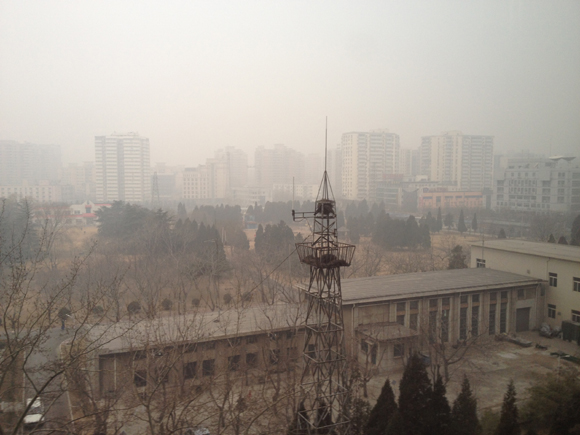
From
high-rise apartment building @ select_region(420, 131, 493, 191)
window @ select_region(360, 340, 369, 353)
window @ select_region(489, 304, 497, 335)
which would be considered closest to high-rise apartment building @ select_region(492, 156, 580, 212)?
window @ select_region(489, 304, 497, 335)

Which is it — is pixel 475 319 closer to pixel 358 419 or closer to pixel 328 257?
pixel 358 419

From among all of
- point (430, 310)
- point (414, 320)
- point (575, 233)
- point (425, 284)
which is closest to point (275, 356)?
point (414, 320)

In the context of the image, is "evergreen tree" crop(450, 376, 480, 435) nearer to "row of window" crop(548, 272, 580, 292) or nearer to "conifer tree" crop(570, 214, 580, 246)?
"row of window" crop(548, 272, 580, 292)

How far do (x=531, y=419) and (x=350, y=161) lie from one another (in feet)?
90.0

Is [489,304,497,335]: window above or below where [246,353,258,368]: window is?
above

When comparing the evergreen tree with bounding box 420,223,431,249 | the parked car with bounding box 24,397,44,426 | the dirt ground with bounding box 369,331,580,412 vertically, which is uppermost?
the evergreen tree with bounding box 420,223,431,249

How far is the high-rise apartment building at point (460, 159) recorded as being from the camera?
29484mm

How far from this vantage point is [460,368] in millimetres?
5488

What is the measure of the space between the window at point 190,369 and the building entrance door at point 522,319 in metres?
4.77

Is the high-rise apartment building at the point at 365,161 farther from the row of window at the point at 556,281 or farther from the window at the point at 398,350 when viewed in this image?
the window at the point at 398,350

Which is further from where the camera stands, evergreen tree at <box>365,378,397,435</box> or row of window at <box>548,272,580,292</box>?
row of window at <box>548,272,580,292</box>

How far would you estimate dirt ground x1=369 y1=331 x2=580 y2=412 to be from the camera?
4.88 meters

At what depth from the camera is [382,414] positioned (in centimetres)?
362

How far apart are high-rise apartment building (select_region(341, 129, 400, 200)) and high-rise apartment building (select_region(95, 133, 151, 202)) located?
13.4 metres
